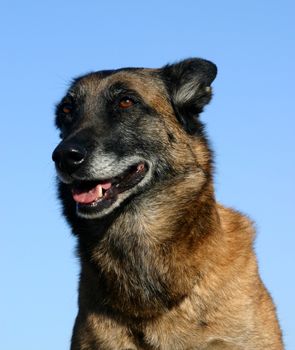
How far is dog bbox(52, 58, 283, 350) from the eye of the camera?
704cm

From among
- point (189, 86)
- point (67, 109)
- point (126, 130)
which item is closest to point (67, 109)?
point (67, 109)

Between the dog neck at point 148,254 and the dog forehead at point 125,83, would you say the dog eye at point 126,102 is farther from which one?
the dog neck at point 148,254

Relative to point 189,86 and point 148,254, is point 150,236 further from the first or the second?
point 189,86

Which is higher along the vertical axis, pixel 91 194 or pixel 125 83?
pixel 125 83

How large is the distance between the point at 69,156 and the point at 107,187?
50cm

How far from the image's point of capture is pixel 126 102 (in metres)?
7.78

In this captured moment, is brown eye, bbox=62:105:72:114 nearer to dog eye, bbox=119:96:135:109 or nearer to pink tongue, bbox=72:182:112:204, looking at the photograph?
dog eye, bbox=119:96:135:109

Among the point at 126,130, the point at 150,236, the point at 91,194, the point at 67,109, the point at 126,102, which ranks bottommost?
the point at 150,236

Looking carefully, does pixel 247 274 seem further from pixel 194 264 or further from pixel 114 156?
pixel 114 156

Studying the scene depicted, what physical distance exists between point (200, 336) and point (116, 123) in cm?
224

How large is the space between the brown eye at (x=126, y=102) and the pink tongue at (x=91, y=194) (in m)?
0.89

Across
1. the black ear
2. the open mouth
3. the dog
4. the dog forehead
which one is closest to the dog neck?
the dog

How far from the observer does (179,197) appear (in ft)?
24.5

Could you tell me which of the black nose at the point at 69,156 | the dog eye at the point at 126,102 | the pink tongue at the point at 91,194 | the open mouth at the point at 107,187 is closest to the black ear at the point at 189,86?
the dog eye at the point at 126,102
